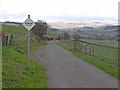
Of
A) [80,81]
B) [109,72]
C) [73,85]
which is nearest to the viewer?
[73,85]

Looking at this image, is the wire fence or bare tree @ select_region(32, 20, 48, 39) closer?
the wire fence

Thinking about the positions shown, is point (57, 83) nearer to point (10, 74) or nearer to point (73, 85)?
point (73, 85)

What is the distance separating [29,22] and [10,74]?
5007mm

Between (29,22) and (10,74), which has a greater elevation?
(29,22)

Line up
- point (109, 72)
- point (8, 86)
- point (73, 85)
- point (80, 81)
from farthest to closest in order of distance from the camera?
point (109, 72) → point (80, 81) → point (73, 85) → point (8, 86)

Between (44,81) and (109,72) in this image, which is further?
(109,72)

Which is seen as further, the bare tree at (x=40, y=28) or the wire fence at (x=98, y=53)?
the bare tree at (x=40, y=28)

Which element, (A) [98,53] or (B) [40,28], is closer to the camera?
(A) [98,53]

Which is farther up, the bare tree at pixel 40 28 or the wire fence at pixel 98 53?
the bare tree at pixel 40 28

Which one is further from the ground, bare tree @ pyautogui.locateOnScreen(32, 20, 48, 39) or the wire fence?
bare tree @ pyautogui.locateOnScreen(32, 20, 48, 39)

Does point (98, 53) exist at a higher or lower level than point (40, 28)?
lower

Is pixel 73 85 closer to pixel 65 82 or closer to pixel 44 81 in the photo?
pixel 65 82

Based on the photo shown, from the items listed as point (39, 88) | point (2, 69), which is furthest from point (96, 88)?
point (2, 69)

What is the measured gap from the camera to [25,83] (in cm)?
A: 1270
